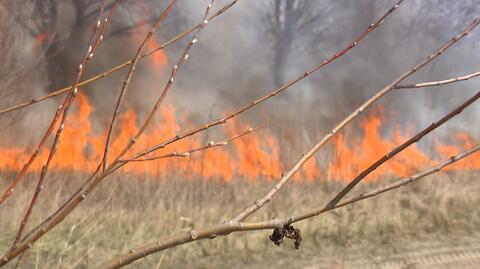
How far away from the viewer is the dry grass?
238 inches

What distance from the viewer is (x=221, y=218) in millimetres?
5977

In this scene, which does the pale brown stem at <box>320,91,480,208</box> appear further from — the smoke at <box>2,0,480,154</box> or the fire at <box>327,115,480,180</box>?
the smoke at <box>2,0,480,154</box>

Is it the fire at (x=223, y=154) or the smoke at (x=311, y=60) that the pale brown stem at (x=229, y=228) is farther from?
the smoke at (x=311, y=60)

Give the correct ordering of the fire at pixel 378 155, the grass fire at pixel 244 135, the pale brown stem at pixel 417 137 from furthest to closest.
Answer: the fire at pixel 378 155
the grass fire at pixel 244 135
the pale brown stem at pixel 417 137

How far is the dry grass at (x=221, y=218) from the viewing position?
19.9 ft

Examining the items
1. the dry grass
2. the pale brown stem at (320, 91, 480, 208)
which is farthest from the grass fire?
the pale brown stem at (320, 91, 480, 208)

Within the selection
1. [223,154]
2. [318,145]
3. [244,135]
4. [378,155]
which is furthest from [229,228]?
[378,155]

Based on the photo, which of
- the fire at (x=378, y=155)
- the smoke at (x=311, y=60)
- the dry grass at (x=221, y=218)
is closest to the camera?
the dry grass at (x=221, y=218)

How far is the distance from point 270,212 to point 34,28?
23.0ft

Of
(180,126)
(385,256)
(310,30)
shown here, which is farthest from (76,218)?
(310,30)

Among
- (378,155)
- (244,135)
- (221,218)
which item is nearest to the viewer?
(244,135)

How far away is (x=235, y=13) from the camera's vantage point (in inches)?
483

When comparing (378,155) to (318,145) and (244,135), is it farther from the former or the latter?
(318,145)

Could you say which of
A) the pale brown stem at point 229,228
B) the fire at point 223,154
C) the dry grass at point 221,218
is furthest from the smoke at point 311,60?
the pale brown stem at point 229,228
